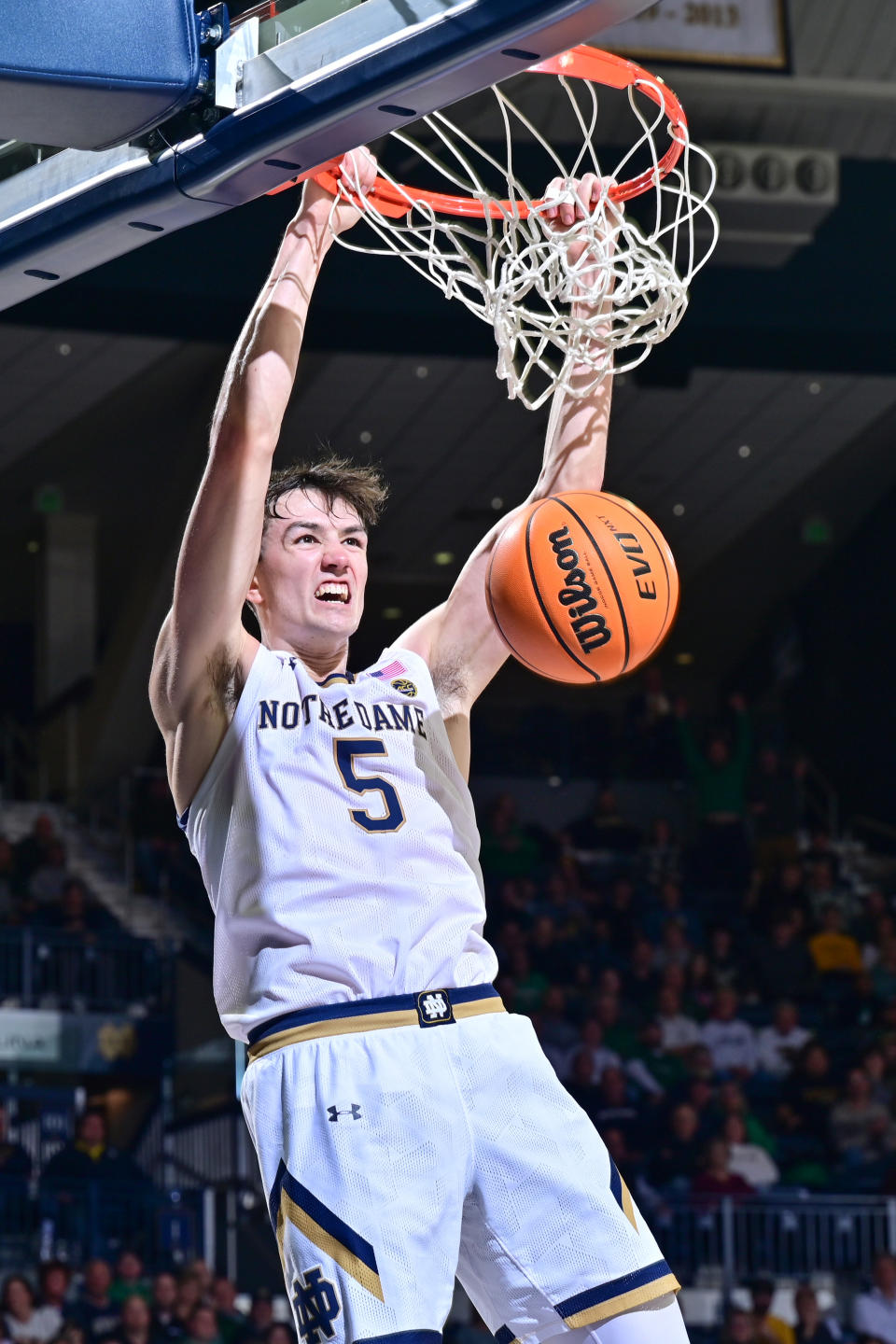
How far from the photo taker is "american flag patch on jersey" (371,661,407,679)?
3.76 meters

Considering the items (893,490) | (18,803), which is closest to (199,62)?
(18,803)

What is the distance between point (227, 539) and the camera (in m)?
→ 3.39

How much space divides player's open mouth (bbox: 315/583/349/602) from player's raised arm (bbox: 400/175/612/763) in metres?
0.23

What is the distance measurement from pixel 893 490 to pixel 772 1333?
11.7 m

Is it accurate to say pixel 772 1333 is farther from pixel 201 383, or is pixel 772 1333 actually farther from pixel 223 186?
pixel 201 383

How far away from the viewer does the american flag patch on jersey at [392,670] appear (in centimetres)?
376

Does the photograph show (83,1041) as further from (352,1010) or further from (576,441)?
(352,1010)

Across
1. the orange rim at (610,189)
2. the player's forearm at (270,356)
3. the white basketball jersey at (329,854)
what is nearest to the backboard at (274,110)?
the player's forearm at (270,356)

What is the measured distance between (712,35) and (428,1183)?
40.0 ft

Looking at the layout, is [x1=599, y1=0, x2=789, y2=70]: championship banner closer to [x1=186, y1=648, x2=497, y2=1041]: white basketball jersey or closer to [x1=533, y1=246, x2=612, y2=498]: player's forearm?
[x1=533, y1=246, x2=612, y2=498]: player's forearm

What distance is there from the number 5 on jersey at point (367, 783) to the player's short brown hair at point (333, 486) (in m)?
0.52

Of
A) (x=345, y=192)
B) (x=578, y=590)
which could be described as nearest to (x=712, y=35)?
(x=345, y=192)

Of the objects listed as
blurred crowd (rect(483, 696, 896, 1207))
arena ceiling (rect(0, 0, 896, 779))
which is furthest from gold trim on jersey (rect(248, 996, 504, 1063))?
arena ceiling (rect(0, 0, 896, 779))

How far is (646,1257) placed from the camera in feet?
10.9
